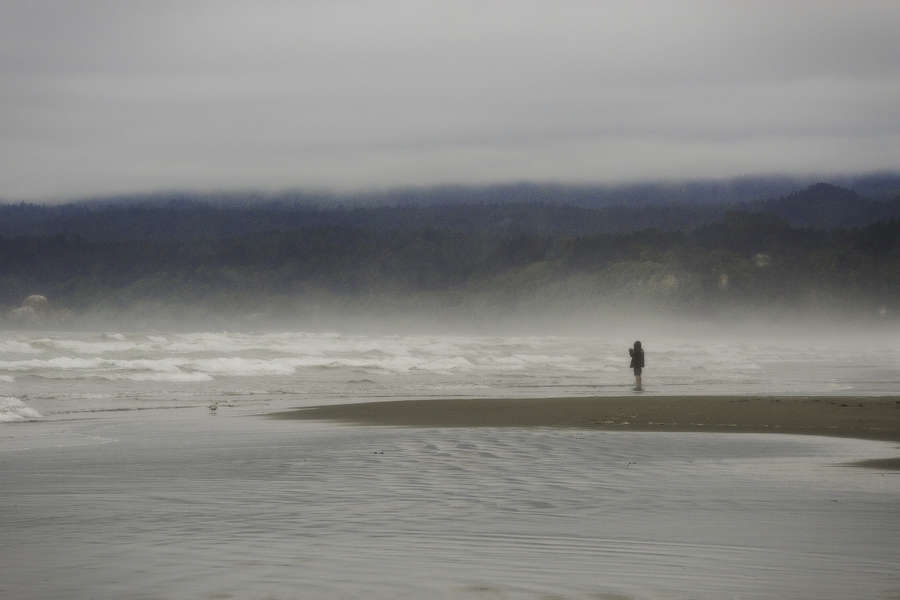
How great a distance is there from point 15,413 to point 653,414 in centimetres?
1203

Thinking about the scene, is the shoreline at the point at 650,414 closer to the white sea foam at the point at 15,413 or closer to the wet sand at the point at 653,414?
the wet sand at the point at 653,414

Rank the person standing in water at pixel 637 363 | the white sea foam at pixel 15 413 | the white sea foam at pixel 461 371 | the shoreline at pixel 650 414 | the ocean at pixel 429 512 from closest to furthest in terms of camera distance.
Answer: the ocean at pixel 429 512, the shoreline at pixel 650 414, the white sea foam at pixel 15 413, the person standing in water at pixel 637 363, the white sea foam at pixel 461 371

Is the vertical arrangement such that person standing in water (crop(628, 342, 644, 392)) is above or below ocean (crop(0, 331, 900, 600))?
above

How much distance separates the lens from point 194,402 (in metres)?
27.3

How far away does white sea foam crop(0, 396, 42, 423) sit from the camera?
69.8 ft

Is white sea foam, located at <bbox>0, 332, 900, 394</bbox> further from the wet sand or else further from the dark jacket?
the wet sand

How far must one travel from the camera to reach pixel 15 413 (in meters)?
21.8

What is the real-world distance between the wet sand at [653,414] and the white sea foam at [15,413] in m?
4.52

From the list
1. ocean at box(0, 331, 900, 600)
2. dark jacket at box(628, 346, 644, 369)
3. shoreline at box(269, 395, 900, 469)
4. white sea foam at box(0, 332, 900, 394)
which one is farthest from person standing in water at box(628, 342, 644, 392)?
ocean at box(0, 331, 900, 600)

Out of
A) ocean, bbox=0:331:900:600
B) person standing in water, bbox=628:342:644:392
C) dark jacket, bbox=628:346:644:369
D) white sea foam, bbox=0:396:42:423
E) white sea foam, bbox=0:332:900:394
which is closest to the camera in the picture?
ocean, bbox=0:331:900:600

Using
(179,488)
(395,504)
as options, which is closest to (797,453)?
(395,504)

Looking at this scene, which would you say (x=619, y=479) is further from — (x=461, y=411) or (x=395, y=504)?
(x=461, y=411)

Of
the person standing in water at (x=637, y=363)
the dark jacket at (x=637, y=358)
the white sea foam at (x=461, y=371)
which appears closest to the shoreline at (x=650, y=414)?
the person standing in water at (x=637, y=363)

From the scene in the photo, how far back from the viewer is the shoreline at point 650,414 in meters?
20.1
